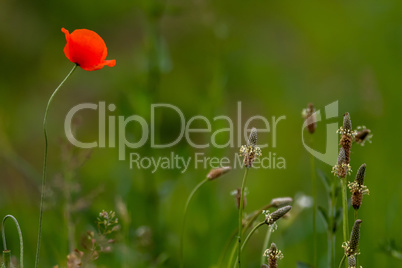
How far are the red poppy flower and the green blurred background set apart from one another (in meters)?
0.31

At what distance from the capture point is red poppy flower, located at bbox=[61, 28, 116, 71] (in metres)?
0.78

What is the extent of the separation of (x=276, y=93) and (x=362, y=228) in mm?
970

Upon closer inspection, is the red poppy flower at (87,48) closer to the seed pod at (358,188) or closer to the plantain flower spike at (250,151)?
the plantain flower spike at (250,151)

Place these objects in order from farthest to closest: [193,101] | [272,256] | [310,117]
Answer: [193,101]
[310,117]
[272,256]

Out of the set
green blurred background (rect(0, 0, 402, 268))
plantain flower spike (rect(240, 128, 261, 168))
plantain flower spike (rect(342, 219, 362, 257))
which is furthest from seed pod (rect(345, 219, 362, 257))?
green blurred background (rect(0, 0, 402, 268))

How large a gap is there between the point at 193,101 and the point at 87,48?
1322mm

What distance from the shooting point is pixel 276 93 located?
2162 millimetres

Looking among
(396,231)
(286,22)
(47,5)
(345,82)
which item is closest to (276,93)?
(345,82)

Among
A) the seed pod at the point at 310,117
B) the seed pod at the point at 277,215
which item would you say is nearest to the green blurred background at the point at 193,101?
the seed pod at the point at 310,117

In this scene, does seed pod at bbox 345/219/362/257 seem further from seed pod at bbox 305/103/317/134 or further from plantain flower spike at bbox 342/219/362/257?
seed pod at bbox 305/103/317/134

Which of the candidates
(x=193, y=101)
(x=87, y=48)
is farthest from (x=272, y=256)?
(x=193, y=101)

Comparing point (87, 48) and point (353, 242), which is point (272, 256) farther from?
point (87, 48)

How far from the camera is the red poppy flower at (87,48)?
0.78m

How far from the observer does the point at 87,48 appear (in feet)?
2.56
